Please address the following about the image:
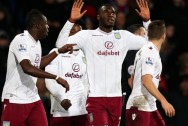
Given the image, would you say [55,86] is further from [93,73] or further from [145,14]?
[145,14]

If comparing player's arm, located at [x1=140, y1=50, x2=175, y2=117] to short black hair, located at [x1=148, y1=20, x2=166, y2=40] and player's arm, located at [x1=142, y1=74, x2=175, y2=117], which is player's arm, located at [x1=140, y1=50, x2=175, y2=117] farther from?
short black hair, located at [x1=148, y1=20, x2=166, y2=40]

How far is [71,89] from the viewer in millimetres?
10086

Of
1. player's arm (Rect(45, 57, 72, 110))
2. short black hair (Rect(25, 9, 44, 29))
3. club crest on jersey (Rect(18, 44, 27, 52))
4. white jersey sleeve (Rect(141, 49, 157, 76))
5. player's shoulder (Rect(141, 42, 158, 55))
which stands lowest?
player's arm (Rect(45, 57, 72, 110))

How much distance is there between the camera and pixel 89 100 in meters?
9.39

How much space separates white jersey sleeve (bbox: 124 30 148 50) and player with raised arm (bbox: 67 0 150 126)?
153mm

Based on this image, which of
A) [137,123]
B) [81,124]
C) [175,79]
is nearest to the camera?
[137,123]

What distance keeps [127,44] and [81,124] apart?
141 centimetres

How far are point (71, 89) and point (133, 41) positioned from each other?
3.85 feet

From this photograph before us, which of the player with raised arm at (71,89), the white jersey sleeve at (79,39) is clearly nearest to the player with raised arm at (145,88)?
the white jersey sleeve at (79,39)

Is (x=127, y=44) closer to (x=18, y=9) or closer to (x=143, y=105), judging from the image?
(x=143, y=105)

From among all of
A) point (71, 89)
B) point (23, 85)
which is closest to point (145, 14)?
point (71, 89)

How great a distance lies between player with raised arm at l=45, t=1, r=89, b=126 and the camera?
10094 millimetres

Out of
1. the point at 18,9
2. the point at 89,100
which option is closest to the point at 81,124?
the point at 89,100

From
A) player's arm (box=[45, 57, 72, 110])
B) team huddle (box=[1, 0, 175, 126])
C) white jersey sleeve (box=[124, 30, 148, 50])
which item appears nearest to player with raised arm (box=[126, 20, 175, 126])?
team huddle (box=[1, 0, 175, 126])
